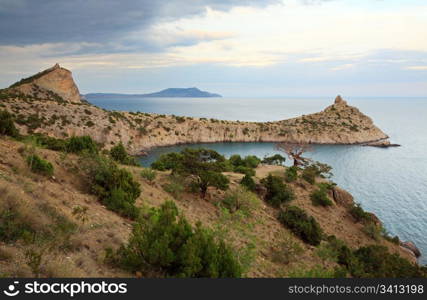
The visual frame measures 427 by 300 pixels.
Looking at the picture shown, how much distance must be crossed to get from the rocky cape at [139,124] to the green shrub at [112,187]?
143 feet

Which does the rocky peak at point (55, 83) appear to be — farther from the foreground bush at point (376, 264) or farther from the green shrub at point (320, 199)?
the foreground bush at point (376, 264)

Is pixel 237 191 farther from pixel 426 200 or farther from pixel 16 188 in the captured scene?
pixel 426 200

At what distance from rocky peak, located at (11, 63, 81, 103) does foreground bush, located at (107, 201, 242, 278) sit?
86.4m

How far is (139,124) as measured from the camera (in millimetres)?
77000

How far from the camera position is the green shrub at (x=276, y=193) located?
26484mm

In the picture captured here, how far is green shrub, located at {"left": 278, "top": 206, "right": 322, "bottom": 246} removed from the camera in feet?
72.0

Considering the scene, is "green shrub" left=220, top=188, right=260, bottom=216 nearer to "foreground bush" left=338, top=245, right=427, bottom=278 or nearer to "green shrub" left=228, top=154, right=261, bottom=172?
"foreground bush" left=338, top=245, right=427, bottom=278

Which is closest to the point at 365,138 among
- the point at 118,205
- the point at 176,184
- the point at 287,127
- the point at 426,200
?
the point at 287,127

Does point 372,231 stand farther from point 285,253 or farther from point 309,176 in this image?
point 285,253

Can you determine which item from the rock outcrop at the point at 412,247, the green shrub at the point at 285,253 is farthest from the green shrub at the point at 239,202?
the rock outcrop at the point at 412,247

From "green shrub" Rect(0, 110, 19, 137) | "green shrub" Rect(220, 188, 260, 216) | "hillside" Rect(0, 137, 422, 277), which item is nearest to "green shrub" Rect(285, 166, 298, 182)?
"hillside" Rect(0, 137, 422, 277)

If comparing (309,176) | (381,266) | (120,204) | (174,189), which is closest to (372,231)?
(381,266)

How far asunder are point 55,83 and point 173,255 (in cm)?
9439

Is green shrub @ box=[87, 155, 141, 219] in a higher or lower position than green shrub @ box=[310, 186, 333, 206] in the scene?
higher
